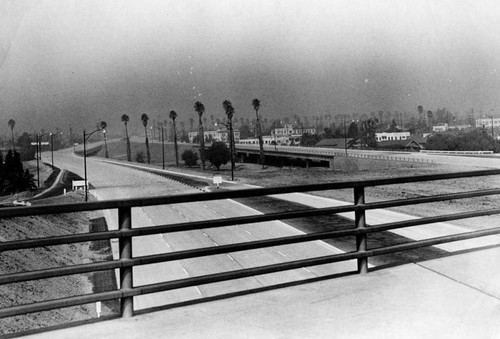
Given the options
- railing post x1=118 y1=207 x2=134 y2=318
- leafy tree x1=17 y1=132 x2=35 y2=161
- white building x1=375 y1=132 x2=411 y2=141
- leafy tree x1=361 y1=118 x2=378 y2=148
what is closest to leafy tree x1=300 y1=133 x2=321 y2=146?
leafy tree x1=361 y1=118 x2=378 y2=148

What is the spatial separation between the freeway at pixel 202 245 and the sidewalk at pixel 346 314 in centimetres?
1594

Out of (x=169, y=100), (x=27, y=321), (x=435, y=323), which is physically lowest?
(x=27, y=321)

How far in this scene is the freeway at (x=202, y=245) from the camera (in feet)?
73.8

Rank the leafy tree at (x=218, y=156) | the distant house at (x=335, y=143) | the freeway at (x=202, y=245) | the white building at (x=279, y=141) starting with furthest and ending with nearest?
the white building at (x=279, y=141)
the distant house at (x=335, y=143)
the leafy tree at (x=218, y=156)
the freeway at (x=202, y=245)

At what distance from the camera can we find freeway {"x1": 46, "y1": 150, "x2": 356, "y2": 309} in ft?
73.8

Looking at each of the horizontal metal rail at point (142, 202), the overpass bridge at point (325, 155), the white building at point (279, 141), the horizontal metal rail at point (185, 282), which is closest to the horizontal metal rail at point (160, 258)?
the horizontal metal rail at point (185, 282)

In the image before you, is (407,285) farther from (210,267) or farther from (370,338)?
(210,267)

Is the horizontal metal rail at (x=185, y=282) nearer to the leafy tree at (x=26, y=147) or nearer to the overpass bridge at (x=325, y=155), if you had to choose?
the leafy tree at (x=26, y=147)

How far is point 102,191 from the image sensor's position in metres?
53.8

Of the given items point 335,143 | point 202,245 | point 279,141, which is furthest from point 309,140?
point 202,245

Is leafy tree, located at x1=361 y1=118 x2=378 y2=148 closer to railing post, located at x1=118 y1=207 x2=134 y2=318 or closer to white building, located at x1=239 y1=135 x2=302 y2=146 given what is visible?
white building, located at x1=239 y1=135 x2=302 y2=146

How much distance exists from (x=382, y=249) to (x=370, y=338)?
5.02 ft

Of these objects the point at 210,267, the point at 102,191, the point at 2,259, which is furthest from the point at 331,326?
the point at 102,191

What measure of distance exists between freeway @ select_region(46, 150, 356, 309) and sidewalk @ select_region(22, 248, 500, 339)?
15.9 metres
